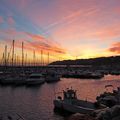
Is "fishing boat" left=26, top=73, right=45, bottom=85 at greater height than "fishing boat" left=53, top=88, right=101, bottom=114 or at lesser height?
greater

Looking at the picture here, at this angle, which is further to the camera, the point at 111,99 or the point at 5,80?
the point at 5,80

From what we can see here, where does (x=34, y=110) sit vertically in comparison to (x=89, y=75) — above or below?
below

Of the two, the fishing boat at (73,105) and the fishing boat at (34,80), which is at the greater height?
the fishing boat at (34,80)

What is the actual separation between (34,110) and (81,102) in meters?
6.69

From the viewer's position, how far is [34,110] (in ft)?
116

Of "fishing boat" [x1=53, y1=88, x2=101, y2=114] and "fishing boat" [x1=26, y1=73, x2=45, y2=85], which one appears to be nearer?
"fishing boat" [x1=53, y1=88, x2=101, y2=114]

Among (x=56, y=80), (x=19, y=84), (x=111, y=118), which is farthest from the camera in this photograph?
(x=56, y=80)

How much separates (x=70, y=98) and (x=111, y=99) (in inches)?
208

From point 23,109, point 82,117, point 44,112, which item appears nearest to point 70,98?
point 44,112

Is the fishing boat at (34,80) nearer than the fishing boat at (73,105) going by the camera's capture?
No

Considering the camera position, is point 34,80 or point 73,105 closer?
point 73,105

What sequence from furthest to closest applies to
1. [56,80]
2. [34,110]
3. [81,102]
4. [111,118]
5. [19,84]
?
[56,80], [19,84], [34,110], [81,102], [111,118]

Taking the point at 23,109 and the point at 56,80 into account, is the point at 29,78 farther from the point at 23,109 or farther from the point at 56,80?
the point at 23,109

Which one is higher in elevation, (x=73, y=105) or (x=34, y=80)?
(x=34, y=80)
